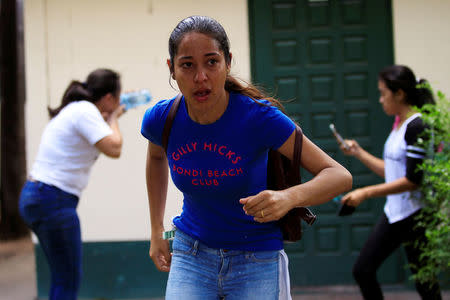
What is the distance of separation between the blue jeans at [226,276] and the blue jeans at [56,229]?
5.70 feet

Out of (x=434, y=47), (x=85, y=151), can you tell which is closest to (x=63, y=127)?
(x=85, y=151)

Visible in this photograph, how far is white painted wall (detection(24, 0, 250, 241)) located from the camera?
578 cm

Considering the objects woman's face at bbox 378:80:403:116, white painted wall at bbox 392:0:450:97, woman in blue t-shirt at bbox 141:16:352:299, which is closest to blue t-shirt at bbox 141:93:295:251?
woman in blue t-shirt at bbox 141:16:352:299

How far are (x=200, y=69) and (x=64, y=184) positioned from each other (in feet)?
6.85

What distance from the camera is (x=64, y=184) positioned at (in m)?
3.91

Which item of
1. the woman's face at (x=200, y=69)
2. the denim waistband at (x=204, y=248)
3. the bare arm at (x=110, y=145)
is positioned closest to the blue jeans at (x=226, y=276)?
the denim waistband at (x=204, y=248)

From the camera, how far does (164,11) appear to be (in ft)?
18.9

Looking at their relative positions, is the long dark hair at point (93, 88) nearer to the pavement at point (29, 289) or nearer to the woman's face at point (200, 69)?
the woman's face at point (200, 69)

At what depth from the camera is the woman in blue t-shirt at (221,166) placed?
218 cm

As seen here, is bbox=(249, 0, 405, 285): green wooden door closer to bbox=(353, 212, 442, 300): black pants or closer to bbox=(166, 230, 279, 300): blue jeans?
bbox=(353, 212, 442, 300): black pants

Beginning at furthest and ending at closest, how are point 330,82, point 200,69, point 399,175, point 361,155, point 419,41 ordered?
point 330,82 < point 419,41 < point 361,155 < point 399,175 < point 200,69

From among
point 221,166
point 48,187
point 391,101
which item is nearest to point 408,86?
point 391,101

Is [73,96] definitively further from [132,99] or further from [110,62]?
[110,62]

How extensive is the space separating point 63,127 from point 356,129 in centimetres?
303
